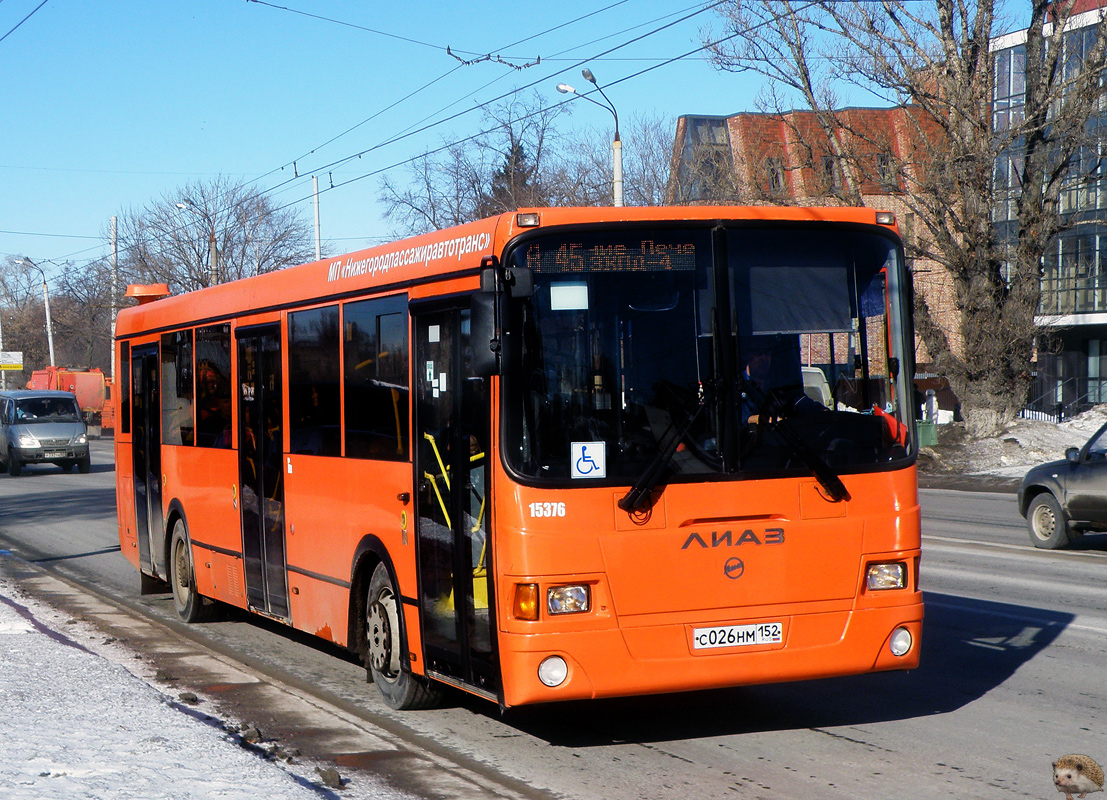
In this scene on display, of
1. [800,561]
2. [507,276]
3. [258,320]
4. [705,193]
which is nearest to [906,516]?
[800,561]

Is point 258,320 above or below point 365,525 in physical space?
above

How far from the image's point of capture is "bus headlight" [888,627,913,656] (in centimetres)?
638

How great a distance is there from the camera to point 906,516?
6.45 metres

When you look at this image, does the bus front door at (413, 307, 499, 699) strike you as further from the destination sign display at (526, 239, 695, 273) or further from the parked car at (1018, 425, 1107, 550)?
the parked car at (1018, 425, 1107, 550)

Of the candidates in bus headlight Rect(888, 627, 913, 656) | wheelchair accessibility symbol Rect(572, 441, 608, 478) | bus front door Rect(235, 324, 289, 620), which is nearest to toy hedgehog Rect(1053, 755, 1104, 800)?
bus headlight Rect(888, 627, 913, 656)

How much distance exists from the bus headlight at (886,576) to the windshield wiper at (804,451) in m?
0.41

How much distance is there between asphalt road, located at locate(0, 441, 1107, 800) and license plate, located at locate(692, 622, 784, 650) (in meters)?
0.56

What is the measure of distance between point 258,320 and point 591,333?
4096mm

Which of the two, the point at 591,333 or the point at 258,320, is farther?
the point at 258,320

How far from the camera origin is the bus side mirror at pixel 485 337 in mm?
5898

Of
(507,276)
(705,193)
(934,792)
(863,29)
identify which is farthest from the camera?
(705,193)

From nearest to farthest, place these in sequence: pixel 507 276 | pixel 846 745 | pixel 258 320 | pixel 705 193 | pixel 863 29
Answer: pixel 507 276, pixel 846 745, pixel 258 320, pixel 863 29, pixel 705 193

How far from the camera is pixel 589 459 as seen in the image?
6.00m

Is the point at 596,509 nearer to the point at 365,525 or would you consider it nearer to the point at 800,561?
the point at 800,561
